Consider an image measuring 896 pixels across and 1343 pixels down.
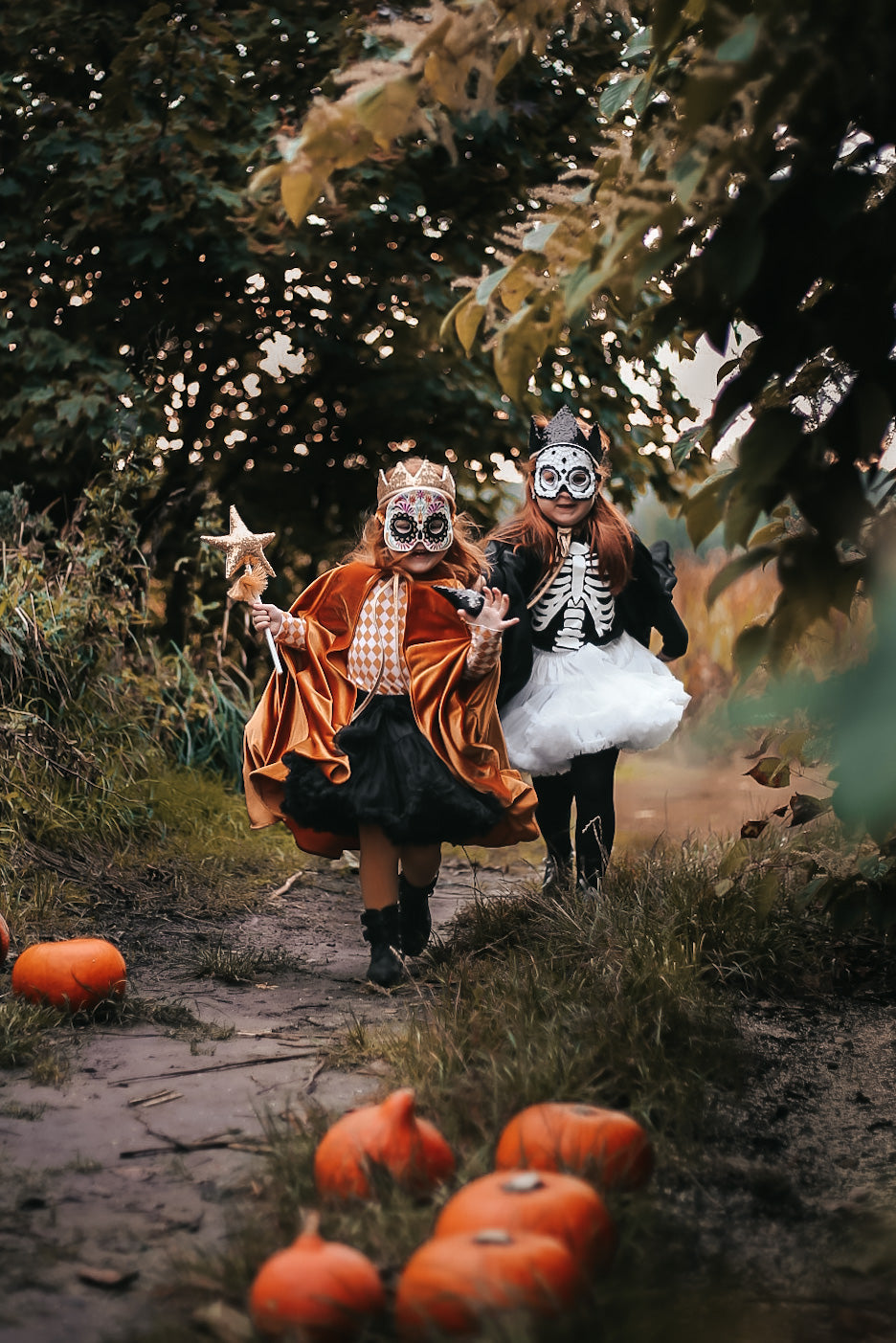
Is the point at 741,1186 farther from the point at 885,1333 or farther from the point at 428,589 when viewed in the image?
the point at 428,589

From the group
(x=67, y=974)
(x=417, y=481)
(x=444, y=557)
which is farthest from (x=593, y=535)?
(x=67, y=974)

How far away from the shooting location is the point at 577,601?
414 cm

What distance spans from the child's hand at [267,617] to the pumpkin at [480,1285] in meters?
2.44

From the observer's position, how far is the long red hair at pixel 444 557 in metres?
3.86

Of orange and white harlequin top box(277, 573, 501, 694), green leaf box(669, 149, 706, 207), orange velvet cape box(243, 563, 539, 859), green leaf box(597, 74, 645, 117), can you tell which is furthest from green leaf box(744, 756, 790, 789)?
green leaf box(669, 149, 706, 207)

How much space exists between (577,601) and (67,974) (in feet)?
6.50

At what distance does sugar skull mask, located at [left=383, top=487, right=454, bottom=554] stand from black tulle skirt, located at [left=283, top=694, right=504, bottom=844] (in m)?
0.53

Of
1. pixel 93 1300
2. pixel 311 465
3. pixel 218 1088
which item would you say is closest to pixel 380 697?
pixel 218 1088

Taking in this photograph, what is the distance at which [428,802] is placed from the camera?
360 centimetres

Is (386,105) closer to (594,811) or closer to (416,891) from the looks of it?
(416,891)

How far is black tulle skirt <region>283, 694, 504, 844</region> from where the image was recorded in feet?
11.8

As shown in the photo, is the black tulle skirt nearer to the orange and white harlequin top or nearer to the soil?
the orange and white harlequin top

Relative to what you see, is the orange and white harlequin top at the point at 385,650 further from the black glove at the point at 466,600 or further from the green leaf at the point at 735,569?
the green leaf at the point at 735,569

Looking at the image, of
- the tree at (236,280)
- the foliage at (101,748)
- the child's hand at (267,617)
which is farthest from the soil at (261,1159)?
the tree at (236,280)
